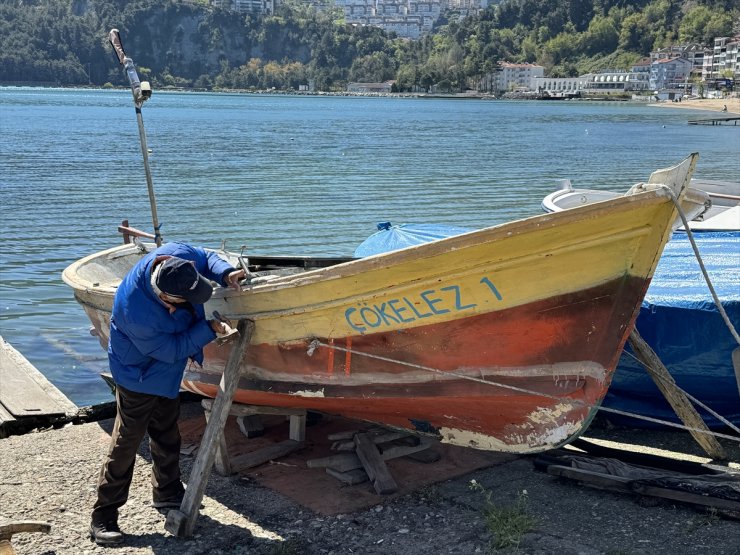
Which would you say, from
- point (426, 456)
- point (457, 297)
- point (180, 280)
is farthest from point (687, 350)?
point (180, 280)

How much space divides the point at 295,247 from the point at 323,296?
Answer: 14.5 metres

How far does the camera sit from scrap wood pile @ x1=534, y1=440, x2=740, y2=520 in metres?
5.71

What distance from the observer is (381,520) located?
5.72 m

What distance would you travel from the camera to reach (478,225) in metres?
23.2

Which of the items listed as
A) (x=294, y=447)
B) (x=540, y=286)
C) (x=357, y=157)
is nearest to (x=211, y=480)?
(x=294, y=447)

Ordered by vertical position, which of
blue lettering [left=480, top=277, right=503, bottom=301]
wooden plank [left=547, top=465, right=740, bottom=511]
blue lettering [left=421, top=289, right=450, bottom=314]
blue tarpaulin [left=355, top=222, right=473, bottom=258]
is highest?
blue lettering [left=480, top=277, right=503, bottom=301]

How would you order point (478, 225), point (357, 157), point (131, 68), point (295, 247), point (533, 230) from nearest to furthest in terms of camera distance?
point (533, 230)
point (131, 68)
point (295, 247)
point (478, 225)
point (357, 157)

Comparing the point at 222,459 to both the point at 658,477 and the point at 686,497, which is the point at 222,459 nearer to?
the point at 658,477

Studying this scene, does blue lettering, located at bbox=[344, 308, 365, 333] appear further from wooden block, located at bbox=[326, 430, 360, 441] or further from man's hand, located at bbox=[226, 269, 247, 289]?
wooden block, located at bbox=[326, 430, 360, 441]

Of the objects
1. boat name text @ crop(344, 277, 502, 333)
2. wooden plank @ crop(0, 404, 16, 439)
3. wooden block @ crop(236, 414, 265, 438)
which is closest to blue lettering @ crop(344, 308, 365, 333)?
boat name text @ crop(344, 277, 502, 333)

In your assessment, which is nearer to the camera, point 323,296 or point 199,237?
point 323,296

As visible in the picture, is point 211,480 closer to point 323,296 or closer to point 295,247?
point 323,296

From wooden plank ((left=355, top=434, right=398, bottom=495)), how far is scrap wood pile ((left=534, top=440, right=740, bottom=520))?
116 centimetres

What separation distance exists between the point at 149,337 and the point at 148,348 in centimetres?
7
